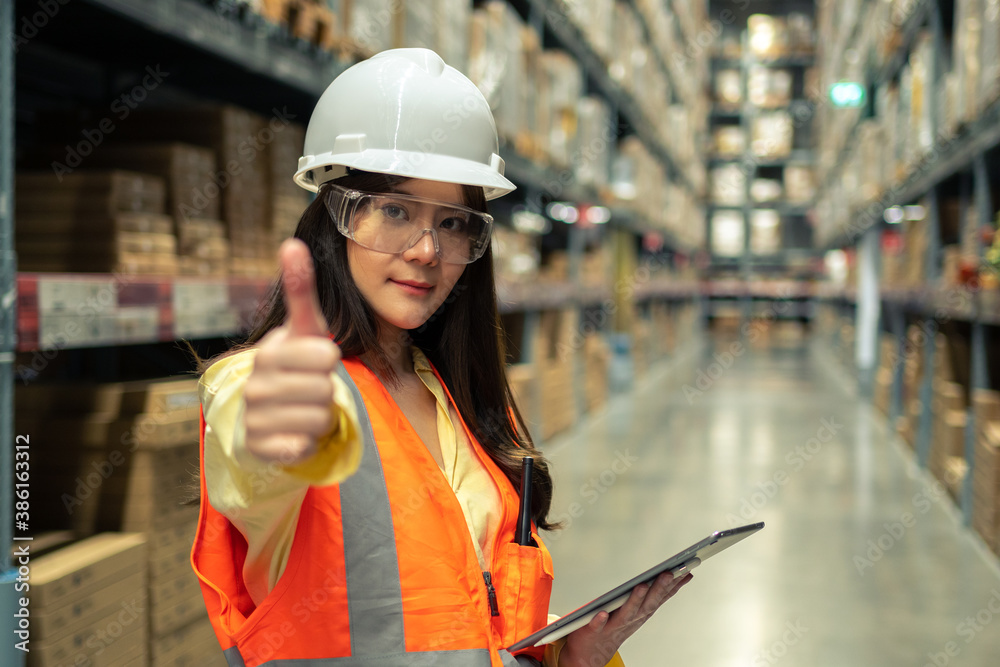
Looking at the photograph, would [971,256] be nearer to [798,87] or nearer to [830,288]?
[830,288]

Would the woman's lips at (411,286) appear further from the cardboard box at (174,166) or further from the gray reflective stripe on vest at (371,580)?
the cardboard box at (174,166)

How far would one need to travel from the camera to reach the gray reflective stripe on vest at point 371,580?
100 cm

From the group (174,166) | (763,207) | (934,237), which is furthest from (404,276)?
(763,207)

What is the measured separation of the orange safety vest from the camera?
0.99 metres

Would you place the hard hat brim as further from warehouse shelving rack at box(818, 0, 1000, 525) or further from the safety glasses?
warehouse shelving rack at box(818, 0, 1000, 525)

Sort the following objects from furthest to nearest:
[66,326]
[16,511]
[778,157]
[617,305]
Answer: [778,157] → [617,305] → [16,511] → [66,326]

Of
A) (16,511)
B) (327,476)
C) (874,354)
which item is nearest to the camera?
(327,476)

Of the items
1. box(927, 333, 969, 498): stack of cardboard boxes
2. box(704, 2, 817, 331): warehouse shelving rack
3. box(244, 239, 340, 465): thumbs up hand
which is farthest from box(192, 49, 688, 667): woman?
box(704, 2, 817, 331): warehouse shelving rack

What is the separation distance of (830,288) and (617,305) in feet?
23.7

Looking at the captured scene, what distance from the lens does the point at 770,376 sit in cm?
1241

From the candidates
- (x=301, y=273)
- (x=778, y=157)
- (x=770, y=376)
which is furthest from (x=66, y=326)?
(x=778, y=157)

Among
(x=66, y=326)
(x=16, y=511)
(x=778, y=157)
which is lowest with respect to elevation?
(x=16, y=511)

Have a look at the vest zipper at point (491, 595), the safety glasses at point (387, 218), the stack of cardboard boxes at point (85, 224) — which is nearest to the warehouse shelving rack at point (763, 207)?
the stack of cardboard boxes at point (85, 224)

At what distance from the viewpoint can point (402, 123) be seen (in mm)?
1178
